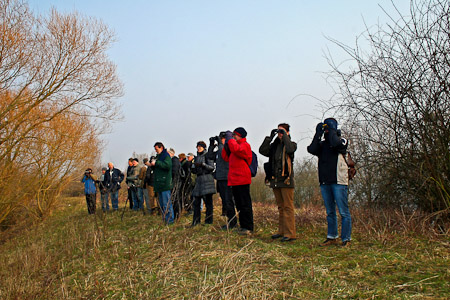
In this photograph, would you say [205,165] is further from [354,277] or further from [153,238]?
[354,277]

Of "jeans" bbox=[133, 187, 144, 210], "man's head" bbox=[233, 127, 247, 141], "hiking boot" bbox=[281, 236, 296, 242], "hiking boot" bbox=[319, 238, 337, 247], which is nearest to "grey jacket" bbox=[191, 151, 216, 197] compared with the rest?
"man's head" bbox=[233, 127, 247, 141]

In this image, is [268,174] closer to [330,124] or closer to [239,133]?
[239,133]

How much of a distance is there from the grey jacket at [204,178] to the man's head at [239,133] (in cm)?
152

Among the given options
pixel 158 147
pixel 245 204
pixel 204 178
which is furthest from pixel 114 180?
pixel 245 204

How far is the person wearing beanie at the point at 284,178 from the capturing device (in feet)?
22.6

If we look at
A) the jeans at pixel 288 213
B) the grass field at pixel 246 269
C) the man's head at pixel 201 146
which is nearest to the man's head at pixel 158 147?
the man's head at pixel 201 146

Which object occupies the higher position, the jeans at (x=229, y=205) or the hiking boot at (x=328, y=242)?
the jeans at (x=229, y=205)

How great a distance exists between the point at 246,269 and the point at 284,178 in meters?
2.41

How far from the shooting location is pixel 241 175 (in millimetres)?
7477

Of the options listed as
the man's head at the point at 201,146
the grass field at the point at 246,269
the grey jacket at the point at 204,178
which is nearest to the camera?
the grass field at the point at 246,269

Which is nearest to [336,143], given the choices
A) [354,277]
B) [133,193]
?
[354,277]

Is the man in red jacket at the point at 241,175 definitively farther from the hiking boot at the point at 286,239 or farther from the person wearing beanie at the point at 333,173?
the person wearing beanie at the point at 333,173

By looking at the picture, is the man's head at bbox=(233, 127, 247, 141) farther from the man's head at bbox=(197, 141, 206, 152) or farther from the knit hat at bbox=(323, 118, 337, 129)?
the man's head at bbox=(197, 141, 206, 152)

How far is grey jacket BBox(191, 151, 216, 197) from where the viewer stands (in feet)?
28.7
